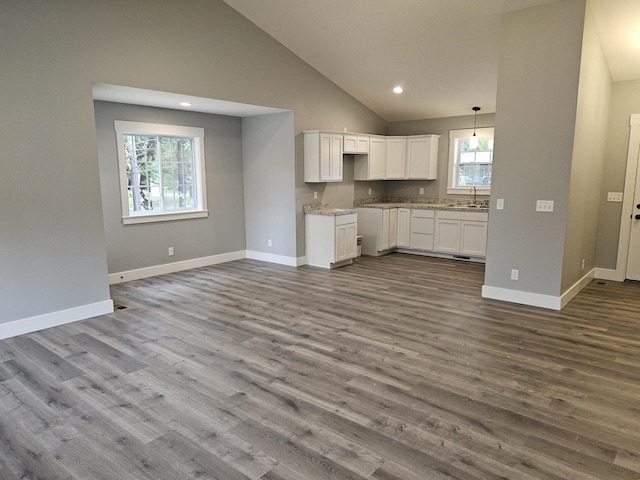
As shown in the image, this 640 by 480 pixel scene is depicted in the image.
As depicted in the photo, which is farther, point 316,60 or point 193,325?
point 316,60

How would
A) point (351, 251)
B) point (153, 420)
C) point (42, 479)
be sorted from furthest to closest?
1. point (351, 251)
2. point (153, 420)
3. point (42, 479)

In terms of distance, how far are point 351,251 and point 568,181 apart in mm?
3257

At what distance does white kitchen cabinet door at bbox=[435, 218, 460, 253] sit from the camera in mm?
7027

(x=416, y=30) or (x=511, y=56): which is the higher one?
(x=416, y=30)

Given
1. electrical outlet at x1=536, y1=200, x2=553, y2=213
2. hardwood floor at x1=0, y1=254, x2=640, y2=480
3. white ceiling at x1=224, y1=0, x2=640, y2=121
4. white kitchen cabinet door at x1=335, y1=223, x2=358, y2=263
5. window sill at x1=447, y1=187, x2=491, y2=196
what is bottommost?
hardwood floor at x1=0, y1=254, x2=640, y2=480

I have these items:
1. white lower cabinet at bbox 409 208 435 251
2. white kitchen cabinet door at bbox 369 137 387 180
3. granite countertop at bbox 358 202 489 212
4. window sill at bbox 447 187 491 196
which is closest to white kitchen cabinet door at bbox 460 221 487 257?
granite countertop at bbox 358 202 489 212

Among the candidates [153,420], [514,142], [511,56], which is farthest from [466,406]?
[511,56]

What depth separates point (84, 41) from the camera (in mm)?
3996

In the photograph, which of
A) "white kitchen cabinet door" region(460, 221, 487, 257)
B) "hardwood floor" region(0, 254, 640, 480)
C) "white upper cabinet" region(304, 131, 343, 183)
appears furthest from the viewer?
"white kitchen cabinet door" region(460, 221, 487, 257)

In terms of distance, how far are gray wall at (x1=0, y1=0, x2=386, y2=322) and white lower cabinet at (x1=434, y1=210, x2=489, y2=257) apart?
4.33 m

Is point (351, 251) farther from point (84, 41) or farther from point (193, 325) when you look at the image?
point (84, 41)

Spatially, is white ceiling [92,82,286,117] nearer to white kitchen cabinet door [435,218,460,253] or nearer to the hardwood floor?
the hardwood floor

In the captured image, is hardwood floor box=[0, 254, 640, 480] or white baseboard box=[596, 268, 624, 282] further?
white baseboard box=[596, 268, 624, 282]

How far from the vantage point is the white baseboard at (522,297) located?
4484mm
